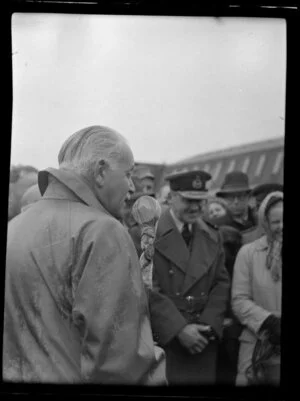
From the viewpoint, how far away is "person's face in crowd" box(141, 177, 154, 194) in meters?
3.06

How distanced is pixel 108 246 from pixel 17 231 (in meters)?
0.41

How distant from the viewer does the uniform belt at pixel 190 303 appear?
9.83 ft

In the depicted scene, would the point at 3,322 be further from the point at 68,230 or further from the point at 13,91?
the point at 13,91

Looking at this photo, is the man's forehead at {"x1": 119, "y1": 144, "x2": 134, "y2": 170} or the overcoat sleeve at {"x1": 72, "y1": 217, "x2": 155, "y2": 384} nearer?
the overcoat sleeve at {"x1": 72, "y1": 217, "x2": 155, "y2": 384}

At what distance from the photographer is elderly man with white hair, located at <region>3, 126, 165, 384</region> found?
2939 mm

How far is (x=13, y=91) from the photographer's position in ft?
10.1

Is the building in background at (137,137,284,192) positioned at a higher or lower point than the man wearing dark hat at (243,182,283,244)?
higher

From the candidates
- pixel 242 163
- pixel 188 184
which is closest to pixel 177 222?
pixel 188 184

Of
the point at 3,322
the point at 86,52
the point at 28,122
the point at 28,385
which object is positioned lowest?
the point at 28,385

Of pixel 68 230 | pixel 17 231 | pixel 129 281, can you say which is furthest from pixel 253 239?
pixel 17 231

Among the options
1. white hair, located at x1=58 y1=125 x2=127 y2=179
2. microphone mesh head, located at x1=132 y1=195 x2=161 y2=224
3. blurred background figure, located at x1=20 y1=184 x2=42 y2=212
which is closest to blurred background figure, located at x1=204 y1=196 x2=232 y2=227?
microphone mesh head, located at x1=132 y1=195 x2=161 y2=224

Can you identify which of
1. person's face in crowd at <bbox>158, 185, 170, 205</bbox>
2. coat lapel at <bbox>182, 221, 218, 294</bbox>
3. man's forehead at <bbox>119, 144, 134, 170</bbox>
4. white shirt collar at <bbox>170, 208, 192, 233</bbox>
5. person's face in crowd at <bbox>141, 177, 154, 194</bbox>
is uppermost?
man's forehead at <bbox>119, 144, 134, 170</bbox>

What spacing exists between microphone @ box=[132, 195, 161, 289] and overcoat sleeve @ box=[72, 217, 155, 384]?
7cm

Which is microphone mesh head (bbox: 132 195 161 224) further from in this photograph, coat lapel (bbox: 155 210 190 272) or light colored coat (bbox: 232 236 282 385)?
light colored coat (bbox: 232 236 282 385)
